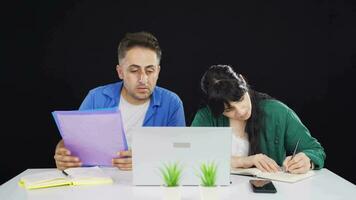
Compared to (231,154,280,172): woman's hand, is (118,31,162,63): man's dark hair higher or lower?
higher

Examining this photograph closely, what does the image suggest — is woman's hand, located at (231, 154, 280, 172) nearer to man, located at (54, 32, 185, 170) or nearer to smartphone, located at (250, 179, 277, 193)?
smartphone, located at (250, 179, 277, 193)

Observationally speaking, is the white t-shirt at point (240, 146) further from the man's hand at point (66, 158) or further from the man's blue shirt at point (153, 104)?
the man's hand at point (66, 158)

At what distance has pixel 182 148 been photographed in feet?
5.74

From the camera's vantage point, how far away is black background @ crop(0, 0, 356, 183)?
10.7 ft

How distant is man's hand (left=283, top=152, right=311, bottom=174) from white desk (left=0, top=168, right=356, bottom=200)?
95mm

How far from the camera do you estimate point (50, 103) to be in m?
3.38

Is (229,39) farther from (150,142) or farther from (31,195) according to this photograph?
(31,195)

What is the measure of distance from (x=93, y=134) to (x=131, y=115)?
749 millimetres

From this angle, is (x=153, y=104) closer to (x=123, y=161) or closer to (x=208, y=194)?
(x=123, y=161)

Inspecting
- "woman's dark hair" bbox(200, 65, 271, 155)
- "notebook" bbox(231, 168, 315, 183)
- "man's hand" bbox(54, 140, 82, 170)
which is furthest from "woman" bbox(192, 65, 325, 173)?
"man's hand" bbox(54, 140, 82, 170)

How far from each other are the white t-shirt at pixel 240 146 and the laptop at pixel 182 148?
68cm

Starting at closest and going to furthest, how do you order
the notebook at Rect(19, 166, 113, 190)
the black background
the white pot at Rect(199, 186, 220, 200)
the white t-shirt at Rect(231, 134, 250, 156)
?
the white pot at Rect(199, 186, 220, 200) → the notebook at Rect(19, 166, 113, 190) → the white t-shirt at Rect(231, 134, 250, 156) → the black background

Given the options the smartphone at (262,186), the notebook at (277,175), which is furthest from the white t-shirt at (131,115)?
the smartphone at (262,186)

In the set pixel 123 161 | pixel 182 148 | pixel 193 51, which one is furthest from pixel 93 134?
pixel 193 51
